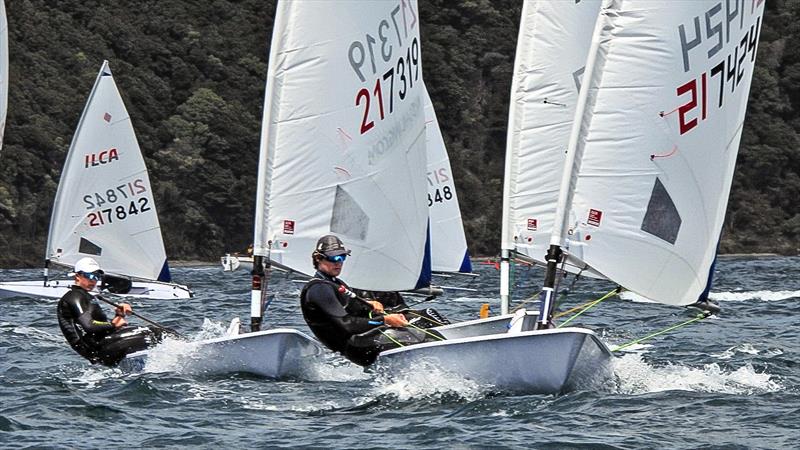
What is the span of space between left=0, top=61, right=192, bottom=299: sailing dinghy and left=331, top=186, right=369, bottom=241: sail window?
11.4 m

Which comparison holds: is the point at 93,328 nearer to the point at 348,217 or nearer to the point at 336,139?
the point at 348,217

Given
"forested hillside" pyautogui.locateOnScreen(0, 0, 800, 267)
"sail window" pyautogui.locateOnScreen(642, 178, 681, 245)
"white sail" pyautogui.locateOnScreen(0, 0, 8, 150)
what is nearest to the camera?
"sail window" pyautogui.locateOnScreen(642, 178, 681, 245)

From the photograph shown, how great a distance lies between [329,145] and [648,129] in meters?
3.36

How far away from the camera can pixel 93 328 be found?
12.6 m

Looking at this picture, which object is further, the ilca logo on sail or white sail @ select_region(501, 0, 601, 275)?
the ilca logo on sail

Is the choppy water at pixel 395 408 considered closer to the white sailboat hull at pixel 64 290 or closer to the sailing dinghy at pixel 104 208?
the white sailboat hull at pixel 64 290

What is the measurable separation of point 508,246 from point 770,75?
59.1m

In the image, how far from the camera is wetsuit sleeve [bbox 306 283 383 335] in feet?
37.4

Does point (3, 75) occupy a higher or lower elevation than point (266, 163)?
higher

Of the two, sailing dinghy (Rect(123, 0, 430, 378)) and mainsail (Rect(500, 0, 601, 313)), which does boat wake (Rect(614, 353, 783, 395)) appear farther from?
mainsail (Rect(500, 0, 601, 313))

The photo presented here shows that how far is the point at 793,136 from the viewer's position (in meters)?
70.8

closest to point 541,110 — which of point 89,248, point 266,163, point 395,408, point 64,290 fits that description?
point 266,163

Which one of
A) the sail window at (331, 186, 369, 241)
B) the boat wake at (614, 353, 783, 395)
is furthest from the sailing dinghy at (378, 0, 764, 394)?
the sail window at (331, 186, 369, 241)

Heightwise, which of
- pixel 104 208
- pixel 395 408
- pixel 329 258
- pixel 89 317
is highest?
pixel 104 208
